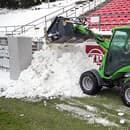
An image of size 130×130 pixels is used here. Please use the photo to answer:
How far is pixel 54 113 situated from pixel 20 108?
105 centimetres

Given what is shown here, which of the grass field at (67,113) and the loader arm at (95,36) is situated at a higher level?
the loader arm at (95,36)

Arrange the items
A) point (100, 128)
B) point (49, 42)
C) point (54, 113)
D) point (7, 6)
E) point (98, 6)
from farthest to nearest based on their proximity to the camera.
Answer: point (7, 6)
point (98, 6)
point (49, 42)
point (54, 113)
point (100, 128)

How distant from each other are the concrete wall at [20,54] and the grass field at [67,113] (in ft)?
6.83

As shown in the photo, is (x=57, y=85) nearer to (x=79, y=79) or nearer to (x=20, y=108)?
(x=79, y=79)

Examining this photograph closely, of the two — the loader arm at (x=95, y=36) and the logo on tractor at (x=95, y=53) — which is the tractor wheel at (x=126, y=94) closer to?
the loader arm at (x=95, y=36)

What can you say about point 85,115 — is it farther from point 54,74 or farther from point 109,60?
point 54,74

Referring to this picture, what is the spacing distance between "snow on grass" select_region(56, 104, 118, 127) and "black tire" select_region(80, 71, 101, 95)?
109cm

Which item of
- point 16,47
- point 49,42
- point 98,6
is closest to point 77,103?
point 49,42

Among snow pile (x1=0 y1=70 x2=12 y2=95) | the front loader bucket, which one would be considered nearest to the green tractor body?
the front loader bucket

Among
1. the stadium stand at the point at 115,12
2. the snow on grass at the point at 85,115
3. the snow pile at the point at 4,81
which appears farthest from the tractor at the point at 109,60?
the stadium stand at the point at 115,12

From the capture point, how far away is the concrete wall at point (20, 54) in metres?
11.9

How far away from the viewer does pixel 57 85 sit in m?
10.4

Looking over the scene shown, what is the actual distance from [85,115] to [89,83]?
78.3 inches

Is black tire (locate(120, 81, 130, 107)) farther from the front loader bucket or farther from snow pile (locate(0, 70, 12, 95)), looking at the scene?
snow pile (locate(0, 70, 12, 95))
